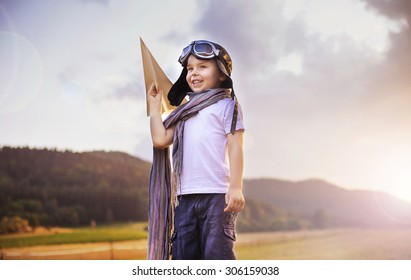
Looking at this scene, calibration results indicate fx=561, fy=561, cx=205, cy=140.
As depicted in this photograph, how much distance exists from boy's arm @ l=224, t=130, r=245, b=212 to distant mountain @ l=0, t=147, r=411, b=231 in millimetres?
2618

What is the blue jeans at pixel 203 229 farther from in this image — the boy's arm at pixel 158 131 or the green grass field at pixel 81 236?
the green grass field at pixel 81 236

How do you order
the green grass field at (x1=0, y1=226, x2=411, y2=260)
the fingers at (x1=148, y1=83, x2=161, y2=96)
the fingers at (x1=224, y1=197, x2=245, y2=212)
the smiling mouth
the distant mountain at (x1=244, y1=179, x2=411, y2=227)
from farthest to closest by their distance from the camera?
the distant mountain at (x1=244, y1=179, x2=411, y2=227)
the green grass field at (x1=0, y1=226, x2=411, y2=260)
the fingers at (x1=148, y1=83, x2=161, y2=96)
the smiling mouth
the fingers at (x1=224, y1=197, x2=245, y2=212)

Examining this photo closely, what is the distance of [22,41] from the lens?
4.29 m

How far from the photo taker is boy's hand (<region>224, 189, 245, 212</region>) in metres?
1.96

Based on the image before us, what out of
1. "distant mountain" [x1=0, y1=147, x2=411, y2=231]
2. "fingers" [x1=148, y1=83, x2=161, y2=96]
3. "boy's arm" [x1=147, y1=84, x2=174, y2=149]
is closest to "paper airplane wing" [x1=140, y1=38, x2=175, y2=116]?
"fingers" [x1=148, y1=83, x2=161, y2=96]

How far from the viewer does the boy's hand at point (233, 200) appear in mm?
1961

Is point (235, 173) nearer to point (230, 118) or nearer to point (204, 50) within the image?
point (230, 118)

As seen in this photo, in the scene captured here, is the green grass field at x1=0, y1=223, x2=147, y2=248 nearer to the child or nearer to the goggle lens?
the child

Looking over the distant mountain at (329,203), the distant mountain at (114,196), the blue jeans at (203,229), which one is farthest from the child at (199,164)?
the distant mountain at (329,203)

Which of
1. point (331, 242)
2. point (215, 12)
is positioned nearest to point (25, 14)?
point (215, 12)

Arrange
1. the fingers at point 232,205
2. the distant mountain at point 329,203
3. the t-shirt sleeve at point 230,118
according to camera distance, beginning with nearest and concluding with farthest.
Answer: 1. the fingers at point 232,205
2. the t-shirt sleeve at point 230,118
3. the distant mountain at point 329,203

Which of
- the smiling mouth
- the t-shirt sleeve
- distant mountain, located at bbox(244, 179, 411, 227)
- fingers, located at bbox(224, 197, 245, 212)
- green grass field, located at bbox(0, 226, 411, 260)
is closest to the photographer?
fingers, located at bbox(224, 197, 245, 212)

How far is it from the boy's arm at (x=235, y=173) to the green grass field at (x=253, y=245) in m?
2.40
